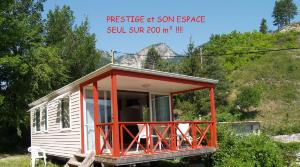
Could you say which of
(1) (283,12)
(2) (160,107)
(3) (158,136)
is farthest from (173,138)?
(1) (283,12)

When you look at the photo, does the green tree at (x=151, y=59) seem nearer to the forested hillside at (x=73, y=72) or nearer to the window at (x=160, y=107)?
the forested hillside at (x=73, y=72)

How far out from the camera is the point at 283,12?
322 ft

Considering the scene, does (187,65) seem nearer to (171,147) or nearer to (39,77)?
(39,77)

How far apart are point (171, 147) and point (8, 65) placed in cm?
1385

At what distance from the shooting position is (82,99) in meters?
11.2

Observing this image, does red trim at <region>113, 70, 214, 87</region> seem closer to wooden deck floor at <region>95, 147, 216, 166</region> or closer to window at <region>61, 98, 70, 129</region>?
wooden deck floor at <region>95, 147, 216, 166</region>

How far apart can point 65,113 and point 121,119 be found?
91.2 inches

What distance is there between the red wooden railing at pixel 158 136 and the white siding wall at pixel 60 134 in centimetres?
101

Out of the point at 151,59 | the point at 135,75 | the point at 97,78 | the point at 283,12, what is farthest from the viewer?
the point at 283,12

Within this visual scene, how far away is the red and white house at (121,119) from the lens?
9.42 metres

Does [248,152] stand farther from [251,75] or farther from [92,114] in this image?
[251,75]

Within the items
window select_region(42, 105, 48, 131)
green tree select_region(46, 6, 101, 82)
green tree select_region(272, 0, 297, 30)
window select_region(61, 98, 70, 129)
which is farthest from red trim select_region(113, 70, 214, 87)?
green tree select_region(272, 0, 297, 30)

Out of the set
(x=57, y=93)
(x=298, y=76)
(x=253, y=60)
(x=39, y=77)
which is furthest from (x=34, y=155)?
(x=253, y=60)

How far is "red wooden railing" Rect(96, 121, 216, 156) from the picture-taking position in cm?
953
